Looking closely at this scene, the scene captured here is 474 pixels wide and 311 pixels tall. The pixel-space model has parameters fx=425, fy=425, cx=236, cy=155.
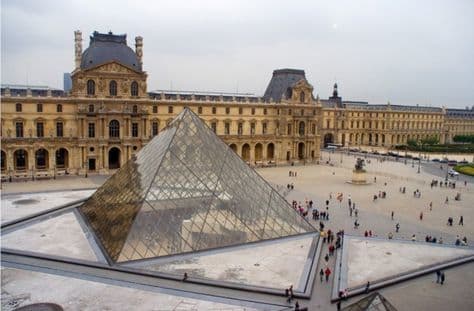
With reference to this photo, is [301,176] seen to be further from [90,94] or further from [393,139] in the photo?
[393,139]

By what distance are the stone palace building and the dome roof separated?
0.10 m

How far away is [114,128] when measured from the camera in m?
43.3

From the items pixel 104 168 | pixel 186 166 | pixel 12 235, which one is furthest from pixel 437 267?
pixel 104 168

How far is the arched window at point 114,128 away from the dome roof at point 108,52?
5.87 m

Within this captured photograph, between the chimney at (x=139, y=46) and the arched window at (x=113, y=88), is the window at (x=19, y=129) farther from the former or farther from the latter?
the chimney at (x=139, y=46)

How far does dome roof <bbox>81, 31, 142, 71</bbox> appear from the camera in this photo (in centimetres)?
4162

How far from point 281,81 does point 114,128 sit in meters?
23.1

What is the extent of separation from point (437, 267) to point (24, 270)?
54.1 ft

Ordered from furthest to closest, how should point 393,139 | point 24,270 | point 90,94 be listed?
point 393,139, point 90,94, point 24,270

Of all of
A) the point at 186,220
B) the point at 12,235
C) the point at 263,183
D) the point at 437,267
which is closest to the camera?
the point at 437,267

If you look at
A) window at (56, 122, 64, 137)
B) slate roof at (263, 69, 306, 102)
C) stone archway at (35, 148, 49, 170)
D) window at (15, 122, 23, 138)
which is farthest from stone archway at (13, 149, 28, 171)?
slate roof at (263, 69, 306, 102)

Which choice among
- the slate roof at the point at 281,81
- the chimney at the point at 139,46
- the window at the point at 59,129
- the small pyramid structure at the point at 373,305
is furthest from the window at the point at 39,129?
the small pyramid structure at the point at 373,305

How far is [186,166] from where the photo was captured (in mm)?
21547

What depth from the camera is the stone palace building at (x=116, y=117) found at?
40.0 m
